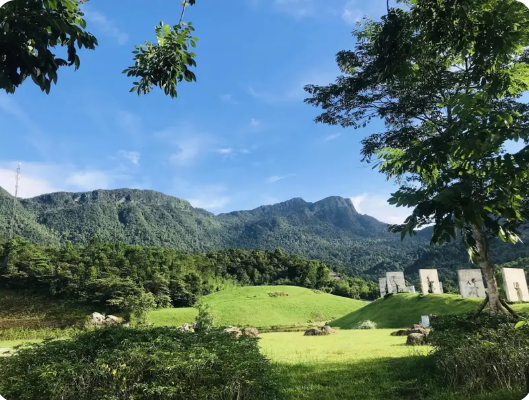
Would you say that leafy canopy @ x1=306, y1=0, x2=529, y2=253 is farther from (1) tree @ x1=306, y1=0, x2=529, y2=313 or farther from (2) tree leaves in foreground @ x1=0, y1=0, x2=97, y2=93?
(2) tree leaves in foreground @ x1=0, y1=0, x2=97, y2=93

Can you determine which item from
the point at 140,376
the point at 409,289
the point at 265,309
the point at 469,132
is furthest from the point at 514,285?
the point at 265,309

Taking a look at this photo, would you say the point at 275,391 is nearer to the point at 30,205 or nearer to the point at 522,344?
the point at 522,344

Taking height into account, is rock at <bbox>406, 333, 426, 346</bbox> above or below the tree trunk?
below

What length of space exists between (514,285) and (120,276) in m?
33.2

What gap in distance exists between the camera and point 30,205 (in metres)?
77.9

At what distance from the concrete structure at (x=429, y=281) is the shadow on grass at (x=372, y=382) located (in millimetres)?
16383

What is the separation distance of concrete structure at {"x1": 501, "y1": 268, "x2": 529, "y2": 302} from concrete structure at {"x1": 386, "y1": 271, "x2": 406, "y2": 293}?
978 centimetres

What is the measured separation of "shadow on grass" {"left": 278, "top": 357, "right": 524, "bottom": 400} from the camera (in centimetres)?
460

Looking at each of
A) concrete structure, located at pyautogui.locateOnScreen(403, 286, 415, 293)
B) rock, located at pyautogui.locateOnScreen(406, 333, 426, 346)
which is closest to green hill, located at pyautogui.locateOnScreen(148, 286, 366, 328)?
concrete structure, located at pyautogui.locateOnScreen(403, 286, 415, 293)

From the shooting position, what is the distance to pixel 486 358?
4.61 meters

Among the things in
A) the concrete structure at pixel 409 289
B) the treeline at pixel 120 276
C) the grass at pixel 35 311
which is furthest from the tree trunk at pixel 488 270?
the grass at pixel 35 311

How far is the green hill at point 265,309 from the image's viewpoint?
30266mm

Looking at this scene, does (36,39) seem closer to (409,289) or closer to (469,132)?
(469,132)

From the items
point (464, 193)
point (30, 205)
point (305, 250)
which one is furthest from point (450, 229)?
point (30, 205)
